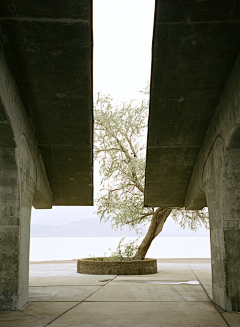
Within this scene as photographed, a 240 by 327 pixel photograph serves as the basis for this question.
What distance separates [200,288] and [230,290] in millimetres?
2718

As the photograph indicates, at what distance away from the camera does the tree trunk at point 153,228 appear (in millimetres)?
12688

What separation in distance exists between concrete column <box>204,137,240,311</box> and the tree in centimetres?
670

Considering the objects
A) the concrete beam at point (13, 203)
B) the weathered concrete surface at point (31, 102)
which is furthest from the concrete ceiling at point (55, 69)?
the concrete beam at point (13, 203)

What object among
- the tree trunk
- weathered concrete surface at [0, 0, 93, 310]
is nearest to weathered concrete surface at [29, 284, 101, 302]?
weathered concrete surface at [0, 0, 93, 310]

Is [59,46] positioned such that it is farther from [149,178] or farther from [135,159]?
[135,159]

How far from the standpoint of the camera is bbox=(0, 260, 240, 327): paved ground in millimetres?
4922

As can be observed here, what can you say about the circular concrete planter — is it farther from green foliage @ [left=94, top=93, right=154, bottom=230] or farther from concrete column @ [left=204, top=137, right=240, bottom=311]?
concrete column @ [left=204, top=137, right=240, bottom=311]

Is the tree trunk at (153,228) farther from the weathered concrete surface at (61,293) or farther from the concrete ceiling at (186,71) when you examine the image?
the concrete ceiling at (186,71)

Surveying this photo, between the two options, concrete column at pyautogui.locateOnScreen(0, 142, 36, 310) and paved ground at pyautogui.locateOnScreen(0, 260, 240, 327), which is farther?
concrete column at pyautogui.locateOnScreen(0, 142, 36, 310)

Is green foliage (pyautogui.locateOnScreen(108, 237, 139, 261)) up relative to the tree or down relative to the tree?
down

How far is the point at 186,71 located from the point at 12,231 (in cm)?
376

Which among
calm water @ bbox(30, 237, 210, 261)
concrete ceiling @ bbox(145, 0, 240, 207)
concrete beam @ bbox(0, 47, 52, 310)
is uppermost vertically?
concrete ceiling @ bbox(145, 0, 240, 207)

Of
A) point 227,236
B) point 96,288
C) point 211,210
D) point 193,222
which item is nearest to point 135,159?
point 193,222

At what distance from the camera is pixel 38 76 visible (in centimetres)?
570
